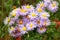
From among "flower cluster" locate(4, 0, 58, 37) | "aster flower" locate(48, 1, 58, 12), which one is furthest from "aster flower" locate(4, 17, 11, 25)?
"aster flower" locate(48, 1, 58, 12)

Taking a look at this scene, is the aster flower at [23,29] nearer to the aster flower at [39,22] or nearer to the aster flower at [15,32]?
the aster flower at [15,32]

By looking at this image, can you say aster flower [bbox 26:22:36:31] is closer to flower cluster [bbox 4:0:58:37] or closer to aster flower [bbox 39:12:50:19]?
flower cluster [bbox 4:0:58:37]

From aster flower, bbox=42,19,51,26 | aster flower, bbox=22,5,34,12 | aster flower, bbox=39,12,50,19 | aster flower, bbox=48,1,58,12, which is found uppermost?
aster flower, bbox=22,5,34,12

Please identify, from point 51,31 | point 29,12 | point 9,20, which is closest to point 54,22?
point 51,31

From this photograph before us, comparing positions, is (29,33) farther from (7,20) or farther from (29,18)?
(7,20)

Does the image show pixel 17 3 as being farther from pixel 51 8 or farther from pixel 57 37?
pixel 57 37

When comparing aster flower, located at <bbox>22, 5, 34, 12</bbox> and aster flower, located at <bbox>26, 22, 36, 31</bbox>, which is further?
aster flower, located at <bbox>22, 5, 34, 12</bbox>

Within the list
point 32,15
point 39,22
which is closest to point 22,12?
point 32,15

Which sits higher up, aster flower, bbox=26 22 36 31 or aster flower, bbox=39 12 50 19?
aster flower, bbox=39 12 50 19

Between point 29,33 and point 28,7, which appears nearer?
point 29,33
